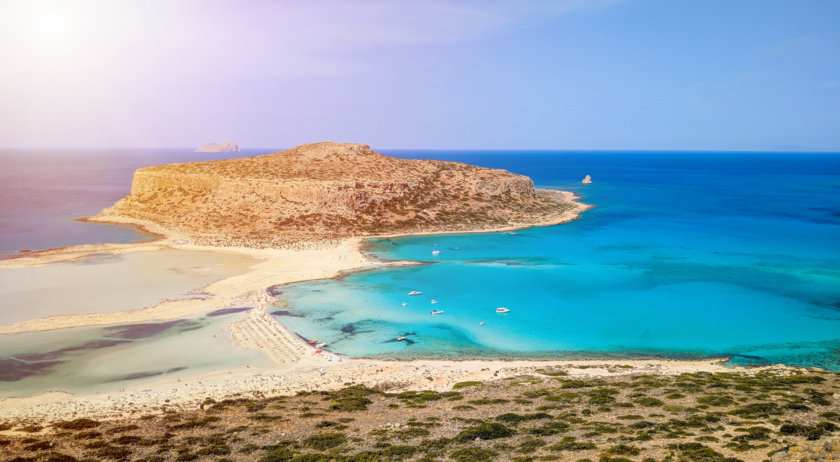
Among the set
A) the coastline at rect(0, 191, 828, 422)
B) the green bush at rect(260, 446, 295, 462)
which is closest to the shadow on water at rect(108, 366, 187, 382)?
the coastline at rect(0, 191, 828, 422)

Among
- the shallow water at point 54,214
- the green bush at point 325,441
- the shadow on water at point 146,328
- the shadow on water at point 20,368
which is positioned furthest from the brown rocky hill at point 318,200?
the green bush at point 325,441

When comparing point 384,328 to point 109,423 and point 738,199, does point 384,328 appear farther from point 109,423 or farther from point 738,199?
point 738,199

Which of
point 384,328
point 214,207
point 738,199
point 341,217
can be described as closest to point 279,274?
point 384,328

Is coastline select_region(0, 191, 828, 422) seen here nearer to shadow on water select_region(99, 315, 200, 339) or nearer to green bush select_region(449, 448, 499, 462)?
shadow on water select_region(99, 315, 200, 339)

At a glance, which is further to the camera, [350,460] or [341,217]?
[341,217]

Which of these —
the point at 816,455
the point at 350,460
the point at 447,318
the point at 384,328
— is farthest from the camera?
the point at 447,318

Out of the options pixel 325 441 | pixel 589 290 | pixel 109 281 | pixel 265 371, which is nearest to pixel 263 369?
pixel 265 371
